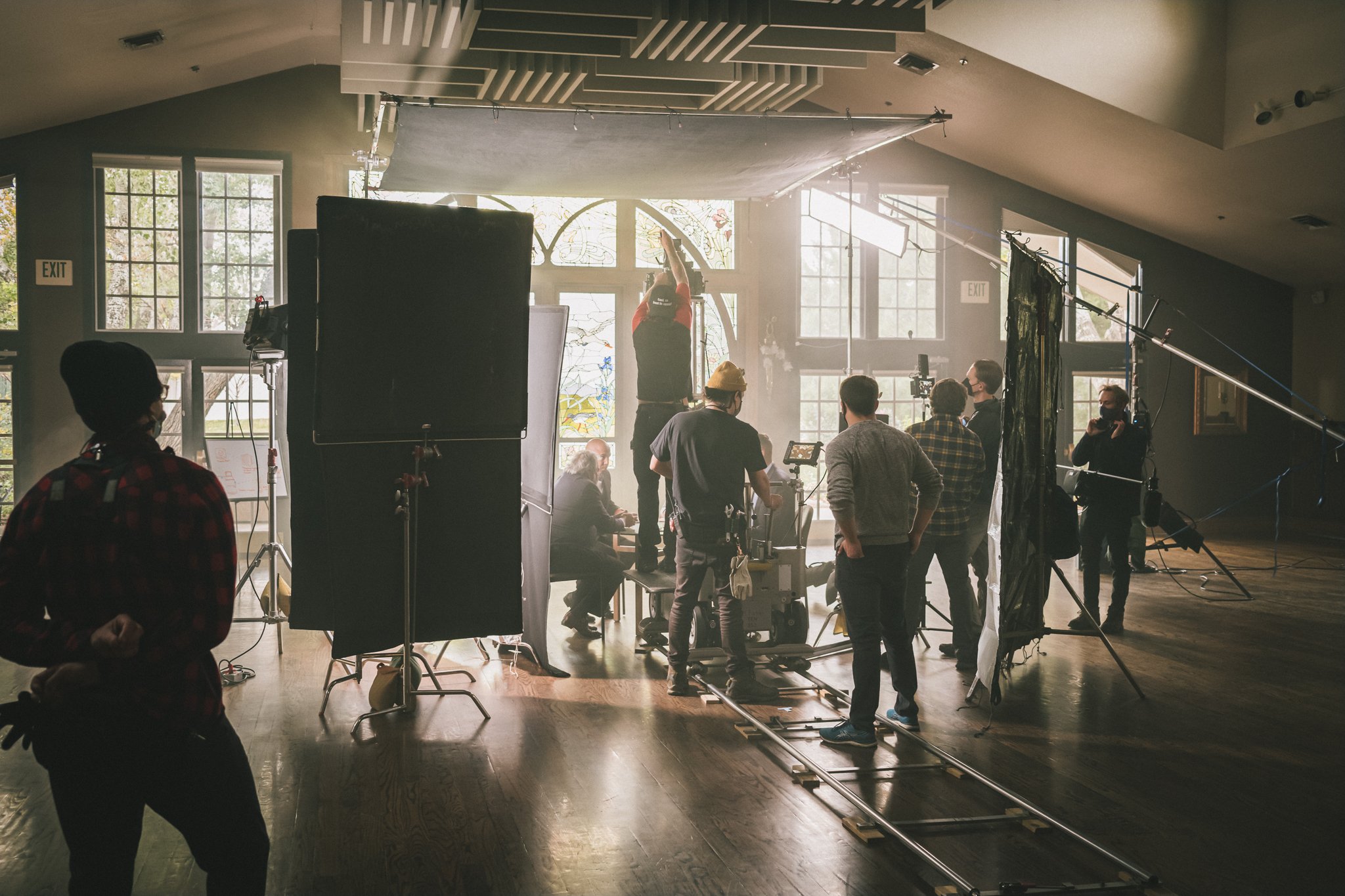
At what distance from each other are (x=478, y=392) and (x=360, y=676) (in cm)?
202

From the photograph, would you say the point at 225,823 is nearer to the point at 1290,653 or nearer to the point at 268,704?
the point at 268,704

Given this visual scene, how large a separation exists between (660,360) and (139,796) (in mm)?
4312

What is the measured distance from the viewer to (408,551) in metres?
4.60

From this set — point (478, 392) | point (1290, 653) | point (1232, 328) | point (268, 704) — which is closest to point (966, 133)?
point (1232, 328)

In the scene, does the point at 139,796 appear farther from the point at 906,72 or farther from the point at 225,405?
the point at 906,72

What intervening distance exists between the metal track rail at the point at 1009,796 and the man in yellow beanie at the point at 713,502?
0.32 m

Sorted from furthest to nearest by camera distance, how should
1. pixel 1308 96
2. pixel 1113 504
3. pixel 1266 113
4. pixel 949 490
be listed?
pixel 1266 113, pixel 1308 96, pixel 1113 504, pixel 949 490

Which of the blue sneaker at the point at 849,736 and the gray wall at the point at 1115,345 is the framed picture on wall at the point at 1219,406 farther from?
the blue sneaker at the point at 849,736

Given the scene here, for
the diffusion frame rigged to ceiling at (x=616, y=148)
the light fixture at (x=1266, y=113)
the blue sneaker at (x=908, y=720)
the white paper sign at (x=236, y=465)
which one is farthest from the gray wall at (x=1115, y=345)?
the blue sneaker at (x=908, y=720)

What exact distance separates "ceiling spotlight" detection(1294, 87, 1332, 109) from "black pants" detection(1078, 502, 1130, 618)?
414 cm

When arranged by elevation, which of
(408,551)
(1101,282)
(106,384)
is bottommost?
(408,551)

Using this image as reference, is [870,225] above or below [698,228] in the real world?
below

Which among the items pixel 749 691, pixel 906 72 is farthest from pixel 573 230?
pixel 749 691

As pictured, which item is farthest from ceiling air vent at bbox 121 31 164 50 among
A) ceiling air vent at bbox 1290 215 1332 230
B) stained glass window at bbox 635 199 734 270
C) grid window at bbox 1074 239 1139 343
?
ceiling air vent at bbox 1290 215 1332 230
